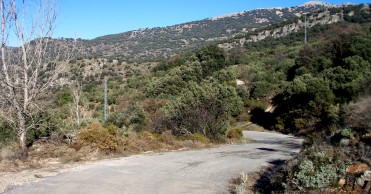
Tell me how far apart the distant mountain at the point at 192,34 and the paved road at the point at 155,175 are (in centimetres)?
6434

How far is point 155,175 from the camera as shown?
1200 cm

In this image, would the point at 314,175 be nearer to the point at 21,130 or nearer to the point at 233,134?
the point at 21,130

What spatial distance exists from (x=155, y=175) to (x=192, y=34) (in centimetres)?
11048

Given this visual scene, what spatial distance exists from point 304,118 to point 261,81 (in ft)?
49.7

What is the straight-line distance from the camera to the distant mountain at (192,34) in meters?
91.4

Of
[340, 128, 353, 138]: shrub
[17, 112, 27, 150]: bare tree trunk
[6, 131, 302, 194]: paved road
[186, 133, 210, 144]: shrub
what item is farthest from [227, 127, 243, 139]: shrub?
[340, 128, 353, 138]: shrub

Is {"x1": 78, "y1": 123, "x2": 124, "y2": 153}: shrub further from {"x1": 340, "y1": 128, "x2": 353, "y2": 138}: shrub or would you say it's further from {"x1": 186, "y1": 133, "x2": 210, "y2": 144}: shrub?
{"x1": 340, "y1": 128, "x2": 353, "y2": 138}: shrub

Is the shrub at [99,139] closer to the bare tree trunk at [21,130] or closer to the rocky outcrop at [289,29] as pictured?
the bare tree trunk at [21,130]

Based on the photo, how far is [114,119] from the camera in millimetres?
31641

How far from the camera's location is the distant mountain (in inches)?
3598

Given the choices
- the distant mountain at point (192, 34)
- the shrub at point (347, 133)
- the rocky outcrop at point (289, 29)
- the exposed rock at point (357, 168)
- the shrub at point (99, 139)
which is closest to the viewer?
the exposed rock at point (357, 168)

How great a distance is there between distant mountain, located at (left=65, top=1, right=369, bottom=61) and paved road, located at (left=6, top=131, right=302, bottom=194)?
211 feet

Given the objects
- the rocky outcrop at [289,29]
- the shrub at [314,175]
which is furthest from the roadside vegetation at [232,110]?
the rocky outcrop at [289,29]

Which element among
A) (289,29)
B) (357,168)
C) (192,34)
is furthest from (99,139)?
(192,34)
